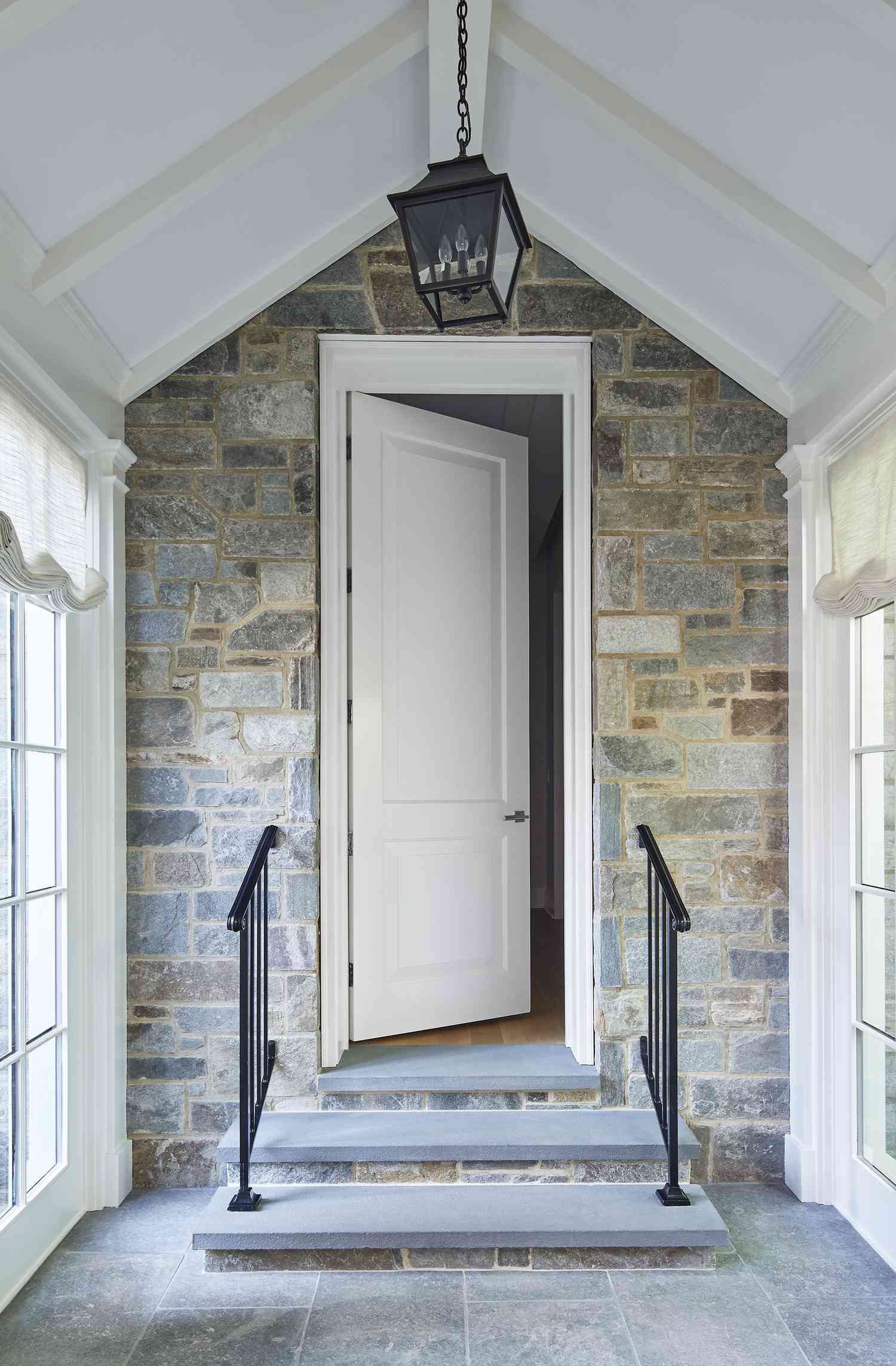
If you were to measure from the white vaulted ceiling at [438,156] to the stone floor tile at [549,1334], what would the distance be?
238 centimetres

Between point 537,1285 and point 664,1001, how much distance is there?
0.83 m

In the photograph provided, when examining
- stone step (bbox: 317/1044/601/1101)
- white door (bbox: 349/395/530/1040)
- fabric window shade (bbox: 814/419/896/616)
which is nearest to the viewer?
fabric window shade (bbox: 814/419/896/616)

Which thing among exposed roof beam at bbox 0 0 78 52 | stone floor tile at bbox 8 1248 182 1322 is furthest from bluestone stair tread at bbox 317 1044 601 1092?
exposed roof beam at bbox 0 0 78 52

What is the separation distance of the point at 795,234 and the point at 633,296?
2.55 feet

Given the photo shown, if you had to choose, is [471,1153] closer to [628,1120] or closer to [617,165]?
[628,1120]

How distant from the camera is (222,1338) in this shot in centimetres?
235

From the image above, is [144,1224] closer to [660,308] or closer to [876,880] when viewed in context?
[876,880]

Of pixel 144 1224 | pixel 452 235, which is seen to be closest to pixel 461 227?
pixel 452 235

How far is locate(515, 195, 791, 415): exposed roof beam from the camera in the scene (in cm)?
320

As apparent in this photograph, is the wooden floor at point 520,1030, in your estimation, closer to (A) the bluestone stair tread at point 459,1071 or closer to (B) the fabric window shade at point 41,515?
(A) the bluestone stair tread at point 459,1071

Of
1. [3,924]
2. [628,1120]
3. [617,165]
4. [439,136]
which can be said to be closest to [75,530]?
[3,924]

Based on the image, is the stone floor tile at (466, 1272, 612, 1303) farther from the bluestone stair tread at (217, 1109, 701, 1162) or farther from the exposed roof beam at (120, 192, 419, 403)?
the exposed roof beam at (120, 192, 419, 403)

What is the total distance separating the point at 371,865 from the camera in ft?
11.5

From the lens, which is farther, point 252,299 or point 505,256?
point 252,299
